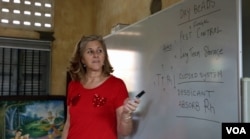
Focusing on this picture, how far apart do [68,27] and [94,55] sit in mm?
2164

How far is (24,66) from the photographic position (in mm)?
3545

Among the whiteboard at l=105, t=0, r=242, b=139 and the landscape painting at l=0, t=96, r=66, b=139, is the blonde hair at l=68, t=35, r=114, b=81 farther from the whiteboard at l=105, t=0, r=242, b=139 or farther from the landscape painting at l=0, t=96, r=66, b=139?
the landscape painting at l=0, t=96, r=66, b=139

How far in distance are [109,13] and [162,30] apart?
1.74 m

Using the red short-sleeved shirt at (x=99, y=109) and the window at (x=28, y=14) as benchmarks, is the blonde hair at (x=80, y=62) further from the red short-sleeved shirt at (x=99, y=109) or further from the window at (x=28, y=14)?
the window at (x=28, y=14)

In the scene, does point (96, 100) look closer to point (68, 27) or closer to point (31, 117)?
point (31, 117)

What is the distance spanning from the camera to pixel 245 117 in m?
1.13

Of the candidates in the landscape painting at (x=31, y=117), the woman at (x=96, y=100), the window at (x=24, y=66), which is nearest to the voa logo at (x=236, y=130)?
the woman at (x=96, y=100)

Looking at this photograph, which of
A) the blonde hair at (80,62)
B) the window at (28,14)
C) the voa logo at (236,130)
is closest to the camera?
the voa logo at (236,130)

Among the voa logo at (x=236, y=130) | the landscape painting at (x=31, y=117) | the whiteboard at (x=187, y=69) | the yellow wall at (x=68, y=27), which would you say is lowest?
the landscape painting at (x=31, y=117)

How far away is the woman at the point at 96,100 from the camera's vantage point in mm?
1549

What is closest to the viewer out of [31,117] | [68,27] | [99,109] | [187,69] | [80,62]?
[187,69]

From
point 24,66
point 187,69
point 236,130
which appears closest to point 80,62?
point 187,69

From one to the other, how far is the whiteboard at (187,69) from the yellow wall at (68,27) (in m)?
1.55

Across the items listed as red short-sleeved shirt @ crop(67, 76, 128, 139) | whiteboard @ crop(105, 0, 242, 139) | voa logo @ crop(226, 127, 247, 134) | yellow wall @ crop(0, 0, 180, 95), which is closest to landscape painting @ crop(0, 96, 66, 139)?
yellow wall @ crop(0, 0, 180, 95)
